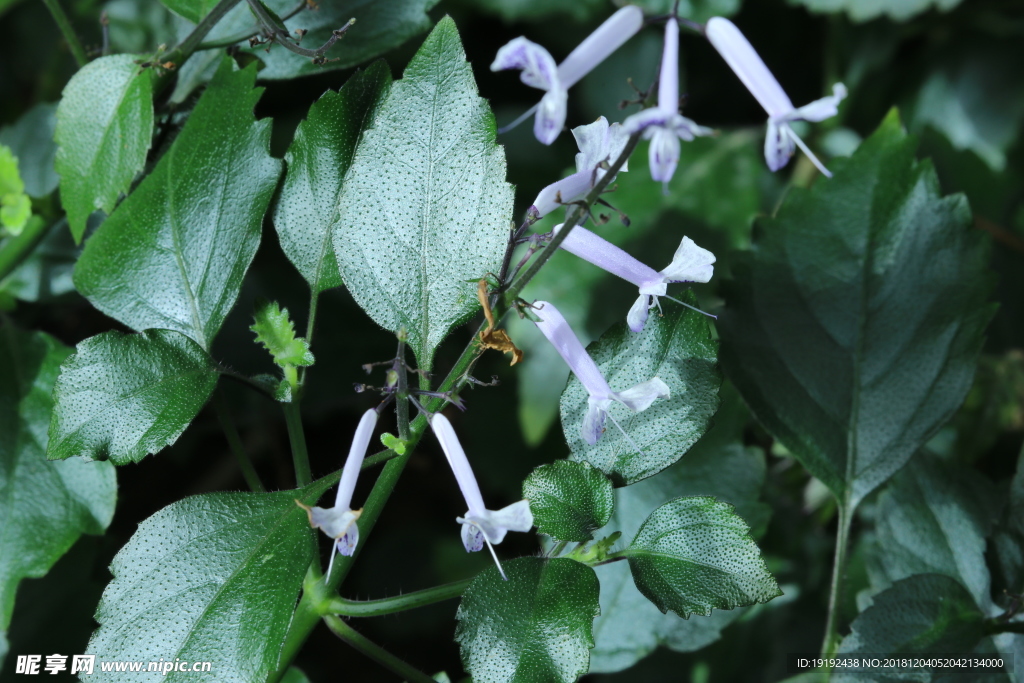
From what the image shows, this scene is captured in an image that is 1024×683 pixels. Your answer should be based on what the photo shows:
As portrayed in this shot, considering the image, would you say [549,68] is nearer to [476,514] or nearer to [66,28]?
[476,514]

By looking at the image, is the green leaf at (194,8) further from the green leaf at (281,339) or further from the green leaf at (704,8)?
the green leaf at (704,8)

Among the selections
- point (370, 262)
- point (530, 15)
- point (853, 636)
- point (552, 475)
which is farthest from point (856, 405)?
point (530, 15)

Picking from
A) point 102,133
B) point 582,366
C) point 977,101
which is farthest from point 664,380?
point 977,101

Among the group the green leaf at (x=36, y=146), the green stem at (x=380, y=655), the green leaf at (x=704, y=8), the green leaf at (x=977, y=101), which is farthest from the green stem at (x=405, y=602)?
the green leaf at (x=977, y=101)

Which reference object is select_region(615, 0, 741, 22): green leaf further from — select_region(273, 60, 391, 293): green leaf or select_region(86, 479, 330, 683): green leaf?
select_region(86, 479, 330, 683): green leaf

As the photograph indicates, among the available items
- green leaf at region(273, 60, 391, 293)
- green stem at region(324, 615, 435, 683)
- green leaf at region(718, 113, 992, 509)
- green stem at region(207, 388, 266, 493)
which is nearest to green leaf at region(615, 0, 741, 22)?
green leaf at region(718, 113, 992, 509)

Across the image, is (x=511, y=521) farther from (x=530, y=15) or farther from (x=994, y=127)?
(x=994, y=127)
